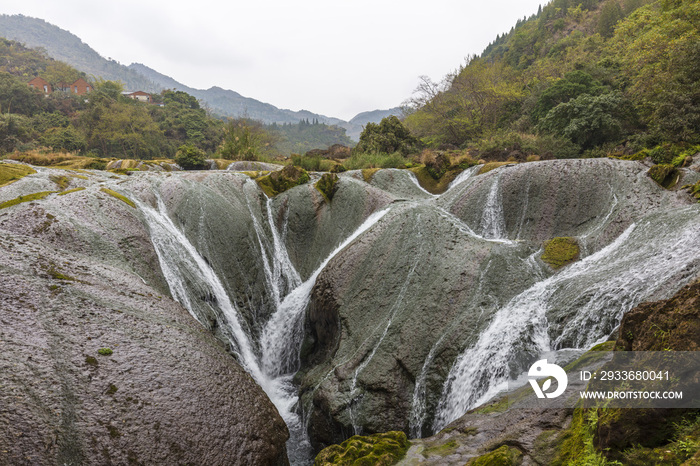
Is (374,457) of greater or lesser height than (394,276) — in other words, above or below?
below

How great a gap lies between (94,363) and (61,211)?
194 inches

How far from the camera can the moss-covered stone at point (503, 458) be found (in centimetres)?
289

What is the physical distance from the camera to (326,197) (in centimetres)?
1316

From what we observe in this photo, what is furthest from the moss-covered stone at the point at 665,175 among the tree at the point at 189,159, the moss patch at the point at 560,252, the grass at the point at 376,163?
the tree at the point at 189,159

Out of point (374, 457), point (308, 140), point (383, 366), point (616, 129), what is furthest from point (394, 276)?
point (308, 140)

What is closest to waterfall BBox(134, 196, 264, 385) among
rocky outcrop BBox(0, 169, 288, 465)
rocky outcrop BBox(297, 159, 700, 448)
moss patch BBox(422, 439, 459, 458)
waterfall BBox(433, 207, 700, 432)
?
rocky outcrop BBox(0, 169, 288, 465)

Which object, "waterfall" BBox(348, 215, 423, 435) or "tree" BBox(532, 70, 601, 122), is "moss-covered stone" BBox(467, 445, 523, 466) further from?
"tree" BBox(532, 70, 601, 122)

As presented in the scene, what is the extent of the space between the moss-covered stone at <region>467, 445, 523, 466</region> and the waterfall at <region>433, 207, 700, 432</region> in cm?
223

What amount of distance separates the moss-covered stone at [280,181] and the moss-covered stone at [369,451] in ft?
35.3

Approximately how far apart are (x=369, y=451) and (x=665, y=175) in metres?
10.7

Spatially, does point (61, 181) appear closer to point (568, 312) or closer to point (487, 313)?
point (487, 313)

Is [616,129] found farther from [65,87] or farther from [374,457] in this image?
[65,87]

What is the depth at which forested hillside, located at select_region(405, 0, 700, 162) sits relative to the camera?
12.7m

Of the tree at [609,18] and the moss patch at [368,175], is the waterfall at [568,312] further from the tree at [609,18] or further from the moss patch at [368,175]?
the tree at [609,18]
